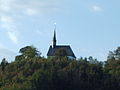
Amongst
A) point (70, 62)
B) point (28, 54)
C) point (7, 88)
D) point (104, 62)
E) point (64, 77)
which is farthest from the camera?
point (28, 54)

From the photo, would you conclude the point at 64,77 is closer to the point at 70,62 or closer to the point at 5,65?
the point at 70,62

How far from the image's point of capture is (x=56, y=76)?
249 feet

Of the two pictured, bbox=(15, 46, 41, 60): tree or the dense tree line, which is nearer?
the dense tree line

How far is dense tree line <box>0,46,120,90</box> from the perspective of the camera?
73125 millimetres

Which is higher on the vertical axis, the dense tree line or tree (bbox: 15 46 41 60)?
tree (bbox: 15 46 41 60)

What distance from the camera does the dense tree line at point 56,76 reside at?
73125 millimetres

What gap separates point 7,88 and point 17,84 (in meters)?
Result: 1.87

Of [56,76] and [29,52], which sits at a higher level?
[29,52]

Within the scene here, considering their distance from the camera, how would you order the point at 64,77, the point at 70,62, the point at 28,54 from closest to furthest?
the point at 64,77 < the point at 70,62 < the point at 28,54

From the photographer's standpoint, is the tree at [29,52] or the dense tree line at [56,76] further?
the tree at [29,52]

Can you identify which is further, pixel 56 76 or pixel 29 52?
pixel 29 52

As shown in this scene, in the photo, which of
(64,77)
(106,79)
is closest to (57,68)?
(64,77)

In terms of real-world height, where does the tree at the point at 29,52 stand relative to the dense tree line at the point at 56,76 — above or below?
above

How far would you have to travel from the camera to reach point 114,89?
7881cm
